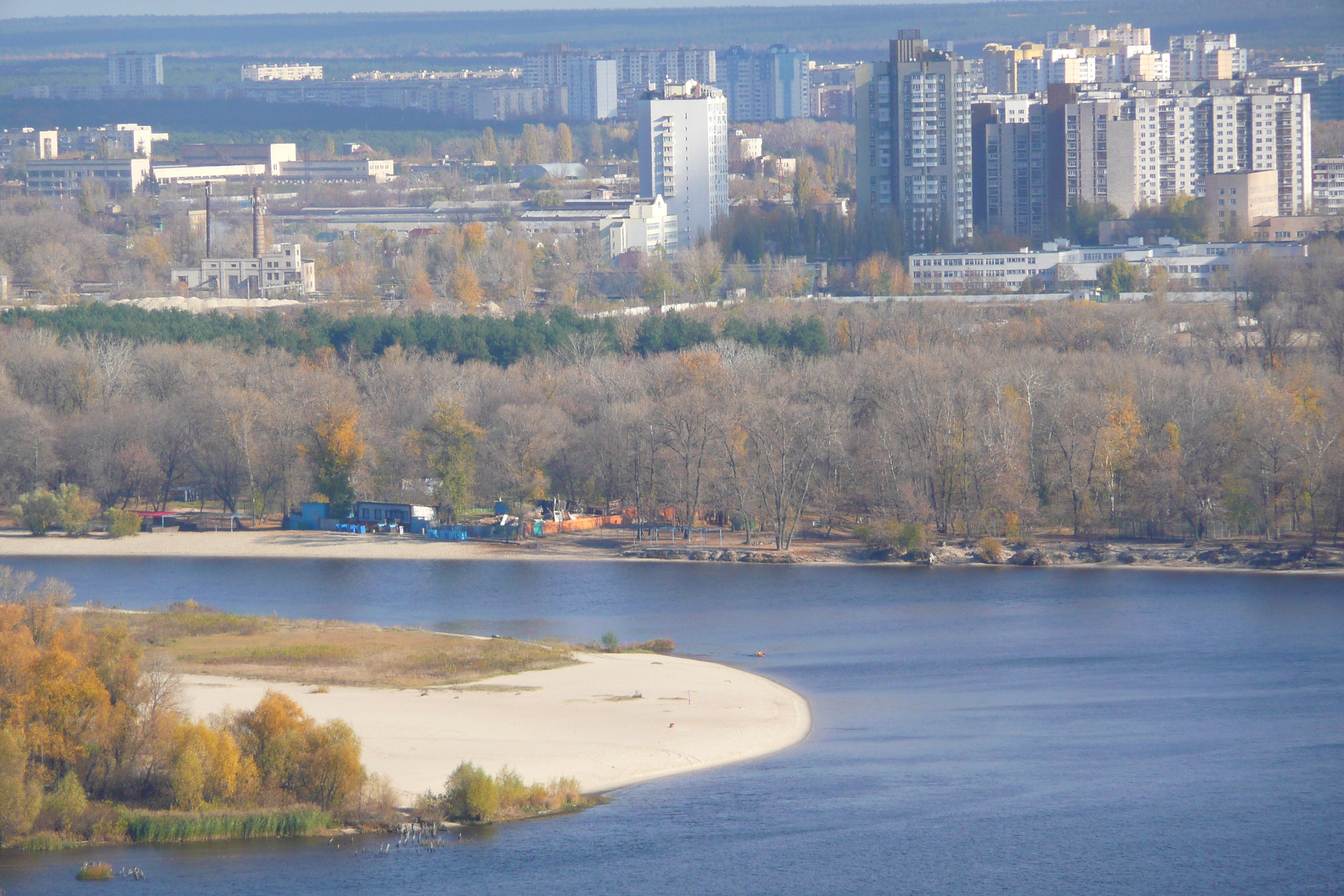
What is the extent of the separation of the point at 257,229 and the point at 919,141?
15250mm

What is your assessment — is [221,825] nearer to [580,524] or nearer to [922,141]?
[580,524]

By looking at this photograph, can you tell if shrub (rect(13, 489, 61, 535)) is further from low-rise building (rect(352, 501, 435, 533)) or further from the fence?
the fence

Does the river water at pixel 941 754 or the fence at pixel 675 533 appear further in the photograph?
the fence at pixel 675 533

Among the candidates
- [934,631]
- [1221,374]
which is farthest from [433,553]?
[1221,374]

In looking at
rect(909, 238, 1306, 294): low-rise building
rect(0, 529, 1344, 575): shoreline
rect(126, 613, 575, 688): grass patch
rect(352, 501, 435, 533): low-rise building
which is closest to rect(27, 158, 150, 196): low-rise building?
rect(909, 238, 1306, 294): low-rise building

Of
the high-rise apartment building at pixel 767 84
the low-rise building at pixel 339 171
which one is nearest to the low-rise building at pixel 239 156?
the low-rise building at pixel 339 171

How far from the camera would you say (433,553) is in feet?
62.1

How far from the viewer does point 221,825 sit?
9391mm

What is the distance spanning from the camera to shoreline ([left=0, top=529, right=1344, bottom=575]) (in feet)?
56.8

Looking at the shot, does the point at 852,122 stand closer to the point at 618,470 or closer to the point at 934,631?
the point at 618,470

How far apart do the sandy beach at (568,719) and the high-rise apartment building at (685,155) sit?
35.4 metres

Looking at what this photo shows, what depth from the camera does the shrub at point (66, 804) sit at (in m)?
9.27

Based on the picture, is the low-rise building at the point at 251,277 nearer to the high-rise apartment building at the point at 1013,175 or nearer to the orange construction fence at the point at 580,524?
the high-rise apartment building at the point at 1013,175

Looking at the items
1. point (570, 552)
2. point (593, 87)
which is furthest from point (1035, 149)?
point (593, 87)
